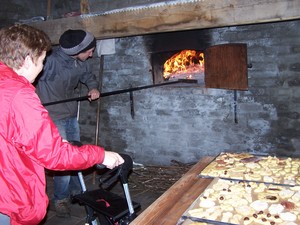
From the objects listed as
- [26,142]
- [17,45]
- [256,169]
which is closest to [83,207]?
[256,169]

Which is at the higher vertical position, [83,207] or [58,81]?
[58,81]

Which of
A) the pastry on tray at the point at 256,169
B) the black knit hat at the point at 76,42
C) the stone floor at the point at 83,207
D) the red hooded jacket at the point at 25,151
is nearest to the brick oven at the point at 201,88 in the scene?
the black knit hat at the point at 76,42

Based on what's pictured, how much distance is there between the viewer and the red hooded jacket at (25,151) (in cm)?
167

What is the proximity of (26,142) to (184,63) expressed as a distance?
3.85 metres

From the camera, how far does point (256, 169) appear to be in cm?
240

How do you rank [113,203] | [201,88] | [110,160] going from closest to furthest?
[110,160] < [113,203] < [201,88]

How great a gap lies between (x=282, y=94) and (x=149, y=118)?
211 cm

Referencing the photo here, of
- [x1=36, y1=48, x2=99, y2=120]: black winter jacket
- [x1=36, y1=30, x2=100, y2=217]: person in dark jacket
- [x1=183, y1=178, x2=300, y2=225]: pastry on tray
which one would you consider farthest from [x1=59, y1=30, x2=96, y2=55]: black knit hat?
[x1=183, y1=178, x2=300, y2=225]: pastry on tray

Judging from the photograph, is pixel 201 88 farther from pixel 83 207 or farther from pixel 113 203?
pixel 113 203

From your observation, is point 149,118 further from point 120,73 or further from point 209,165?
point 209,165

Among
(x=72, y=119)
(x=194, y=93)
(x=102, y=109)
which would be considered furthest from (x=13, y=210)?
(x=102, y=109)

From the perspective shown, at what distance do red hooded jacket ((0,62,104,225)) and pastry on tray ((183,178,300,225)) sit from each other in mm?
694

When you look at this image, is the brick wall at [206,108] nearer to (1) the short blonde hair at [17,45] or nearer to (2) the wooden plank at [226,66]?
(2) the wooden plank at [226,66]

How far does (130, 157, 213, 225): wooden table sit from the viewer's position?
1843 millimetres
